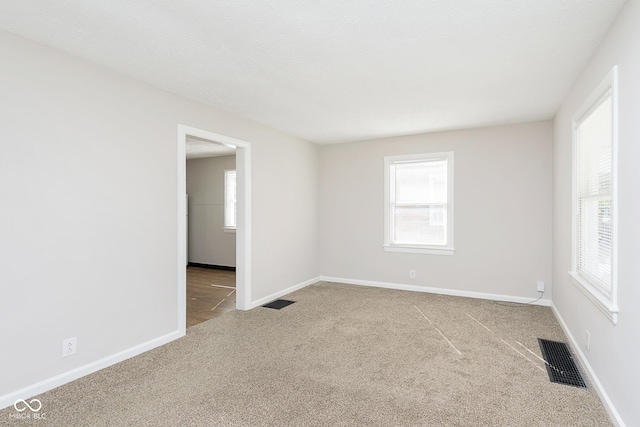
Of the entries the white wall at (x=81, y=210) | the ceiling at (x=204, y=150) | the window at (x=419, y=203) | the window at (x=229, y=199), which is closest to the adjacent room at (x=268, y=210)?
the white wall at (x=81, y=210)

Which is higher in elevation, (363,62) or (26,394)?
(363,62)

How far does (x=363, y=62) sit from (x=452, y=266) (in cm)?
347

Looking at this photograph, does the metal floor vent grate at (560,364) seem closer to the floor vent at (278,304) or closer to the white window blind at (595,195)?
the white window blind at (595,195)

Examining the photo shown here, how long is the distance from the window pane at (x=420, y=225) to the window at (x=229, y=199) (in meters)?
3.62

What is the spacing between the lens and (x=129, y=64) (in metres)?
2.81

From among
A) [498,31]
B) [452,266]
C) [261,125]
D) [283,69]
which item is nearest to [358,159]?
[261,125]

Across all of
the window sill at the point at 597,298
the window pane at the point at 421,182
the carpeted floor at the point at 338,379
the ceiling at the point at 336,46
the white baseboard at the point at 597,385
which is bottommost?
the carpeted floor at the point at 338,379

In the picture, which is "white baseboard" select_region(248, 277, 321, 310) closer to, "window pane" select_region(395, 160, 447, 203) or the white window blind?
"window pane" select_region(395, 160, 447, 203)

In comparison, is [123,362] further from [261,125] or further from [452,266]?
[452,266]

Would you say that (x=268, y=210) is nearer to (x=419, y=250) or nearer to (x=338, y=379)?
(x=419, y=250)

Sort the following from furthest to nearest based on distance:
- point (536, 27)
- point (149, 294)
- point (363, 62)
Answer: point (149, 294)
point (363, 62)
point (536, 27)

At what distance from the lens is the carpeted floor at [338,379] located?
7.16ft

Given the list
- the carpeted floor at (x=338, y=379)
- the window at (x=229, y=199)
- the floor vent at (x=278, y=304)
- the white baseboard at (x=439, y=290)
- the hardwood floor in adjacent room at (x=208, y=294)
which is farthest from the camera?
the window at (x=229, y=199)

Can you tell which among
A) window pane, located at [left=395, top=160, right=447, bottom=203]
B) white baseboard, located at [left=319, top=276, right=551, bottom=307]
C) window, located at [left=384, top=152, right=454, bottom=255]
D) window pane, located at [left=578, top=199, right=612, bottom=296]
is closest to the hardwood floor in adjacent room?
white baseboard, located at [left=319, top=276, right=551, bottom=307]
